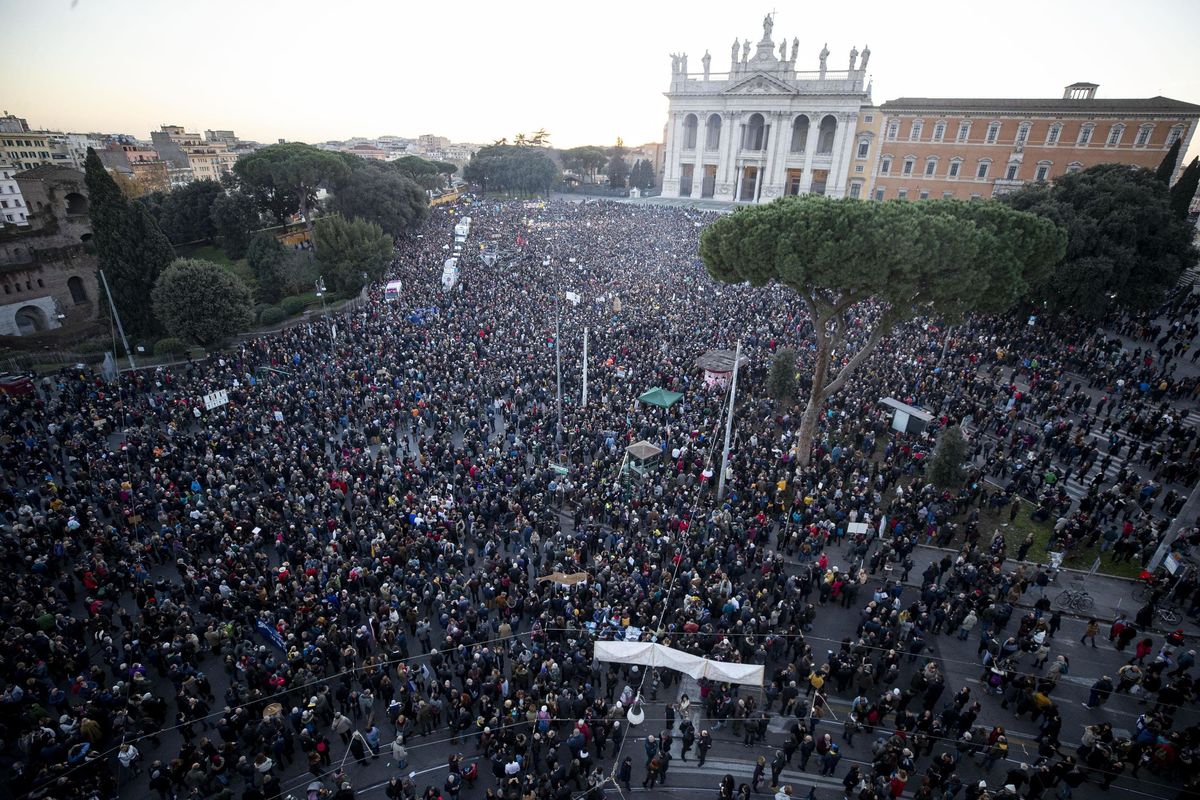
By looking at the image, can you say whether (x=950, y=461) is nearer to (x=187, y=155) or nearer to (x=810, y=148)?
(x=810, y=148)

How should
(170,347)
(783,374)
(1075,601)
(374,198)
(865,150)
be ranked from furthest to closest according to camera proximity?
(865,150), (374,198), (170,347), (783,374), (1075,601)

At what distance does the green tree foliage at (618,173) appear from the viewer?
9356 cm

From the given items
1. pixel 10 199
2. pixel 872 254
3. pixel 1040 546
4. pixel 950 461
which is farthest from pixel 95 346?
pixel 1040 546

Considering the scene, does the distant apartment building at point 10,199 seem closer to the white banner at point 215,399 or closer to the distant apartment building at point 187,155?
the white banner at point 215,399

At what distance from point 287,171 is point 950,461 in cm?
4785

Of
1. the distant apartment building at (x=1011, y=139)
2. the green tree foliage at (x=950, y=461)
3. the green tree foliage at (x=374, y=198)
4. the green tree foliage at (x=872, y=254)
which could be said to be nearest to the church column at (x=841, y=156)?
the distant apartment building at (x=1011, y=139)

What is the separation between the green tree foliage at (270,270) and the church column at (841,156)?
51.8 meters

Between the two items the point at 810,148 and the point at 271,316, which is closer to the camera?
the point at 271,316

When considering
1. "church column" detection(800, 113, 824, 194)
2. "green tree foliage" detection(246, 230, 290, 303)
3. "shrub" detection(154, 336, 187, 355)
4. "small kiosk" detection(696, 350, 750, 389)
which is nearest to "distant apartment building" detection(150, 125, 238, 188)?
"green tree foliage" detection(246, 230, 290, 303)

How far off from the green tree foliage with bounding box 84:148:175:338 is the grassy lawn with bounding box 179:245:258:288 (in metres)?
10.9

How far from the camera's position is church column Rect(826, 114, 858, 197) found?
59.7 m

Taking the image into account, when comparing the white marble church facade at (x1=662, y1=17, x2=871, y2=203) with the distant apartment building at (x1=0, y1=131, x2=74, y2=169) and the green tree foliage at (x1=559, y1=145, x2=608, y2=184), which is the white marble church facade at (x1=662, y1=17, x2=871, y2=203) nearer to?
the green tree foliage at (x1=559, y1=145, x2=608, y2=184)

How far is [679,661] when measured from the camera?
33.7ft

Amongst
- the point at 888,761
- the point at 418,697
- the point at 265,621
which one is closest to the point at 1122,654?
the point at 888,761
